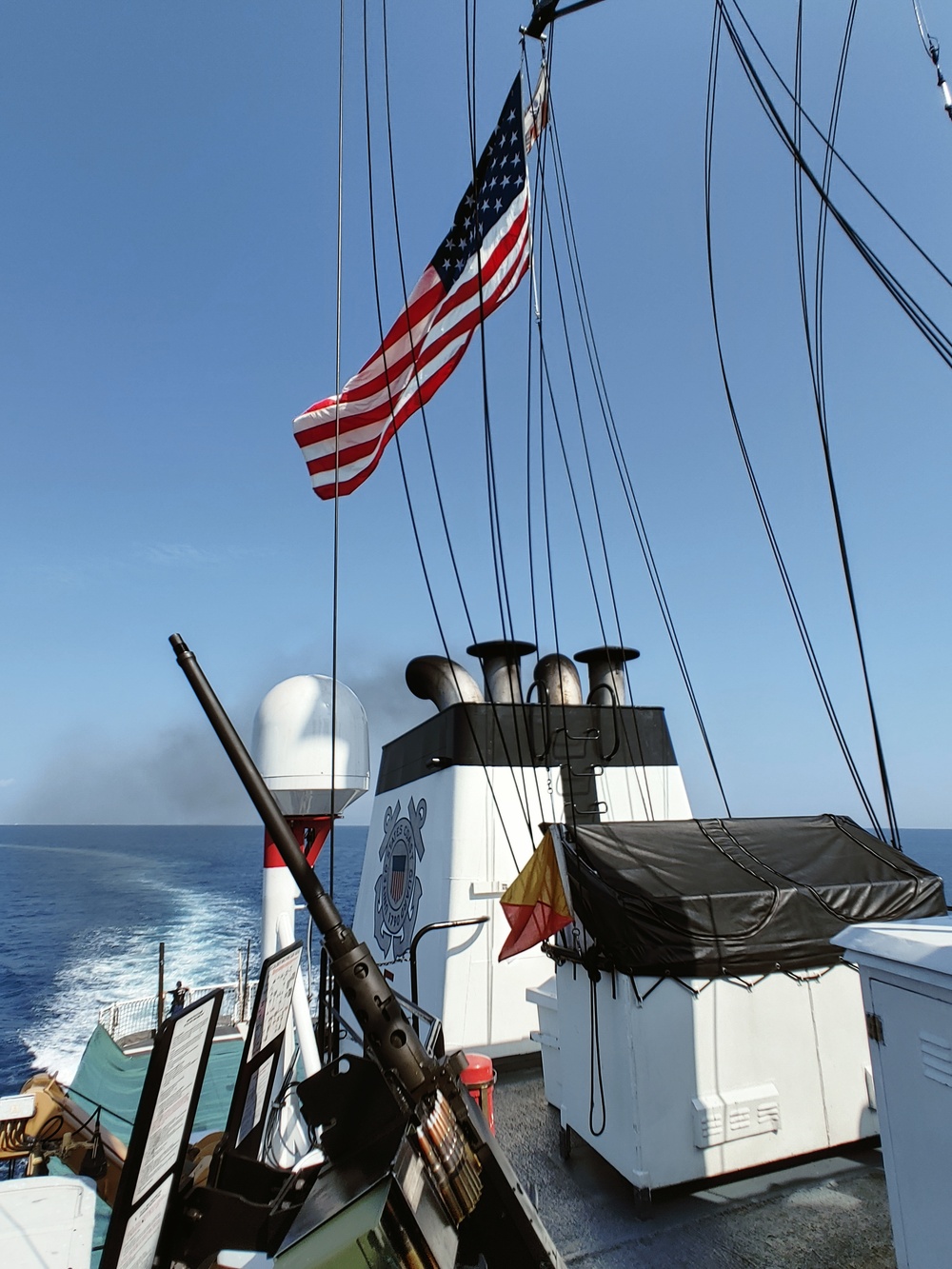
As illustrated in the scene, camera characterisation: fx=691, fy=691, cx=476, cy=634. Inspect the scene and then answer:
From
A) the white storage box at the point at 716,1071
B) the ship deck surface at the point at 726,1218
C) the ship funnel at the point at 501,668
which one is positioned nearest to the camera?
the ship deck surface at the point at 726,1218

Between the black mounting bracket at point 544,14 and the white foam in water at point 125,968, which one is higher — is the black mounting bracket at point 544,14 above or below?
above

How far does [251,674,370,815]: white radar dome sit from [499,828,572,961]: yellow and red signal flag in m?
2.51

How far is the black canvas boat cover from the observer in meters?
4.97

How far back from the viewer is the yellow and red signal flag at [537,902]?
18.3 feet

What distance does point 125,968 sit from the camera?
1233 inches

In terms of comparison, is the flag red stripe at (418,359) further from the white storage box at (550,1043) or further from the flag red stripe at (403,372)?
the white storage box at (550,1043)

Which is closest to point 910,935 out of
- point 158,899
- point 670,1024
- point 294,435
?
point 670,1024

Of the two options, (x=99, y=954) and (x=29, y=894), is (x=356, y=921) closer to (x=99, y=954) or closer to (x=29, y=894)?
(x=99, y=954)

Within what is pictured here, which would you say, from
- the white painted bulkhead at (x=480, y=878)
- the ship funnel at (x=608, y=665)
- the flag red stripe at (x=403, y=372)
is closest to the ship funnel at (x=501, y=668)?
the ship funnel at (x=608, y=665)

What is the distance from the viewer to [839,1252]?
406 centimetres

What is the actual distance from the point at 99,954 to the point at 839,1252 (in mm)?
41227

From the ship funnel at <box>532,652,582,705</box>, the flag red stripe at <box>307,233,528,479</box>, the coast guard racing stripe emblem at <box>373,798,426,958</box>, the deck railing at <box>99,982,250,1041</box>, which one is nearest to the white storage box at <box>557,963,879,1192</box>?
the coast guard racing stripe emblem at <box>373,798,426,958</box>

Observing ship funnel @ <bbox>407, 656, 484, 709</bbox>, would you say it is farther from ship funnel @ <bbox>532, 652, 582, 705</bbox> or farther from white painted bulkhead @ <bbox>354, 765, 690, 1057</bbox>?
white painted bulkhead @ <bbox>354, 765, 690, 1057</bbox>

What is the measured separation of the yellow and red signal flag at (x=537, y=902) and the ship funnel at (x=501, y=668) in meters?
5.54
